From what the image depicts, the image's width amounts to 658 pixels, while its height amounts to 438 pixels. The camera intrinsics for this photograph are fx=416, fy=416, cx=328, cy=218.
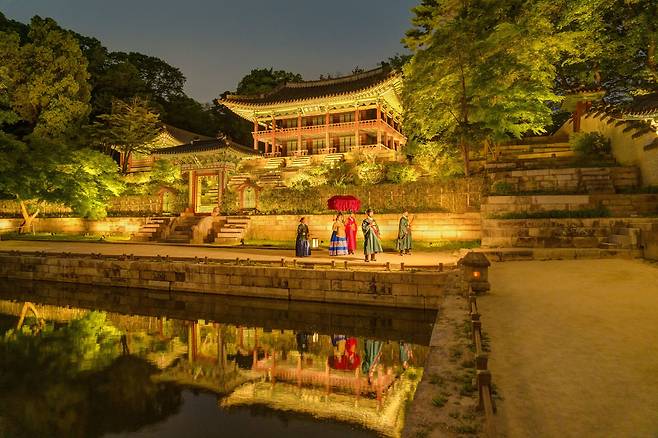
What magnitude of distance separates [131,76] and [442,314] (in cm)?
5198

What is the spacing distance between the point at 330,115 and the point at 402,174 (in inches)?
627

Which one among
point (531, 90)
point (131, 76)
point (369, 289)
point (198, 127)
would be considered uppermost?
point (131, 76)

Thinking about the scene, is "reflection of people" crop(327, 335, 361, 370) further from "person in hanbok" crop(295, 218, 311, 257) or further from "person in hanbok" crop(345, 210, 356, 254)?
"person in hanbok" crop(345, 210, 356, 254)

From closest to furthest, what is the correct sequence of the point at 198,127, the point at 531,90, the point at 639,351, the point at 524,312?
the point at 639,351 → the point at 524,312 → the point at 531,90 → the point at 198,127

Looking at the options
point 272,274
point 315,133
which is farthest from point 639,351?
point 315,133

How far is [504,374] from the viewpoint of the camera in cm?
476

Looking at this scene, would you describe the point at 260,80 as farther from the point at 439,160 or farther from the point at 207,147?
the point at 439,160

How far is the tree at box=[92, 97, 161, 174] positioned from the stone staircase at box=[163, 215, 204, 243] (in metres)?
14.8

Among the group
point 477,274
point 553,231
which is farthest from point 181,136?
point 477,274

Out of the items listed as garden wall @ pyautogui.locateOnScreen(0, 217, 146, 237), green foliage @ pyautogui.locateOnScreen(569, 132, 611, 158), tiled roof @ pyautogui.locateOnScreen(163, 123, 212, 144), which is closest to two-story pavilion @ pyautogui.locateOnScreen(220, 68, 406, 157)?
tiled roof @ pyautogui.locateOnScreen(163, 123, 212, 144)

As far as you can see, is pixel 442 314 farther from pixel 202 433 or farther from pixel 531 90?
pixel 531 90

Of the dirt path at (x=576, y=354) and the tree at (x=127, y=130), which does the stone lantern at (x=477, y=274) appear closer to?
the dirt path at (x=576, y=354)

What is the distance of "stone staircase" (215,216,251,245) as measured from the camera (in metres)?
23.2

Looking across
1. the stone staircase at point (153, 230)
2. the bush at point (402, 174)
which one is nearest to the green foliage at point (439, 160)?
the bush at point (402, 174)
